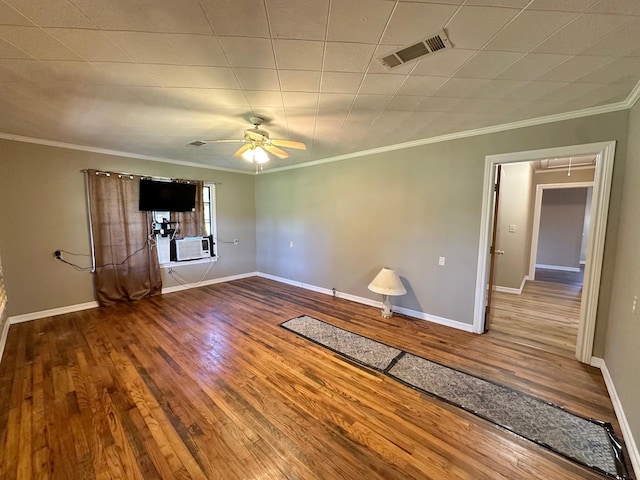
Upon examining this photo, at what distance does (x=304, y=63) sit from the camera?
1774 millimetres

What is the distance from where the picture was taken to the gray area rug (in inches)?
64.1

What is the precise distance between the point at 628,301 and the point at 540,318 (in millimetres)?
2160

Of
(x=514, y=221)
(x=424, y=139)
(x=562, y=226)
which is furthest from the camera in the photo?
(x=562, y=226)

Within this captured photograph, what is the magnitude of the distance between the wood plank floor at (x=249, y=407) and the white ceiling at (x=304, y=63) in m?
2.54

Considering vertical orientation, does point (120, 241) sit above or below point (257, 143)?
below

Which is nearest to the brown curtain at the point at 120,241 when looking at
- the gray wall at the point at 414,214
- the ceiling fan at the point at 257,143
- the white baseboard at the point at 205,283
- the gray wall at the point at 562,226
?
the white baseboard at the point at 205,283

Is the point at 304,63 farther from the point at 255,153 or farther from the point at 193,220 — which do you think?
the point at 193,220

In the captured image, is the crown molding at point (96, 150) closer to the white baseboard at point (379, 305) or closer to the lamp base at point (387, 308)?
the white baseboard at point (379, 305)

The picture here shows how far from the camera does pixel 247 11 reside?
4.29 feet

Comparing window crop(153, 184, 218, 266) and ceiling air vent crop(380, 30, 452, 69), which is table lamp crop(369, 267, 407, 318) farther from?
window crop(153, 184, 218, 266)

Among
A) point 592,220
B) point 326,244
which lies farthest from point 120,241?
point 592,220

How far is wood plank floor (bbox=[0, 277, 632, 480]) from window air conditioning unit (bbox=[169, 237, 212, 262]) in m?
1.82

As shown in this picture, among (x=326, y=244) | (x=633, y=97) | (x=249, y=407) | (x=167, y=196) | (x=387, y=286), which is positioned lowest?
(x=249, y=407)

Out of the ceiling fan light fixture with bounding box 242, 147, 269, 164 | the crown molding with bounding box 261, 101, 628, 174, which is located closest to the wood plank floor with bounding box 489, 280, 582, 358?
the crown molding with bounding box 261, 101, 628, 174
